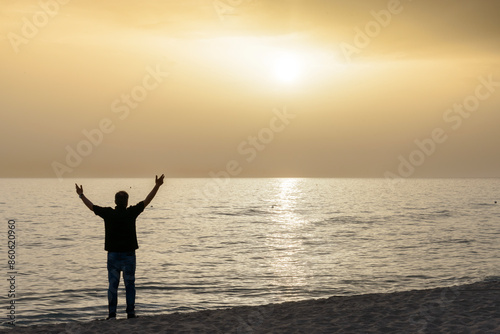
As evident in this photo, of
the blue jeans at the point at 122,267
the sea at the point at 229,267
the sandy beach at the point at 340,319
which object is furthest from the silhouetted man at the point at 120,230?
the sea at the point at 229,267

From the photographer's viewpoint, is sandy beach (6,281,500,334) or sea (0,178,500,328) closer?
sandy beach (6,281,500,334)

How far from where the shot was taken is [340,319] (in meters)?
11.4

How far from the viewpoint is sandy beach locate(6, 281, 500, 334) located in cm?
1056

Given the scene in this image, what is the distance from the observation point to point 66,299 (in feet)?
75.9

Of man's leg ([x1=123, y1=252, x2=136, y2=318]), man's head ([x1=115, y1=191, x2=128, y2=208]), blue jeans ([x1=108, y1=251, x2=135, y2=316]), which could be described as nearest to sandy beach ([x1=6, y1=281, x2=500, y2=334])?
man's leg ([x1=123, y1=252, x2=136, y2=318])

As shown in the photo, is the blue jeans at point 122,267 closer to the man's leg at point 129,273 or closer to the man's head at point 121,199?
the man's leg at point 129,273

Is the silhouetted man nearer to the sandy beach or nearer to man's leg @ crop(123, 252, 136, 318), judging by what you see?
man's leg @ crop(123, 252, 136, 318)

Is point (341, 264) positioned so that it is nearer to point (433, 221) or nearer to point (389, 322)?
point (389, 322)

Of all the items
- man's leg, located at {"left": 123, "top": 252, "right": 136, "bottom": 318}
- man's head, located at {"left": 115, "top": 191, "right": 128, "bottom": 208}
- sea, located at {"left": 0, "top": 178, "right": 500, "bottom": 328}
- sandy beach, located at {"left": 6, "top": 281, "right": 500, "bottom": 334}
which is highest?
man's head, located at {"left": 115, "top": 191, "right": 128, "bottom": 208}

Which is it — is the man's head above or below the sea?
above

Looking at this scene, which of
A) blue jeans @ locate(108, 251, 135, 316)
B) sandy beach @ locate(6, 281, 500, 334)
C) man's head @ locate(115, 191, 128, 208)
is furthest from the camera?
blue jeans @ locate(108, 251, 135, 316)

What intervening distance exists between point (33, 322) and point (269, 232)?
42.8 meters

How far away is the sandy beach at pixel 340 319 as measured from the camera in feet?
34.7

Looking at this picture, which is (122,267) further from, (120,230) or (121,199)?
(121,199)
